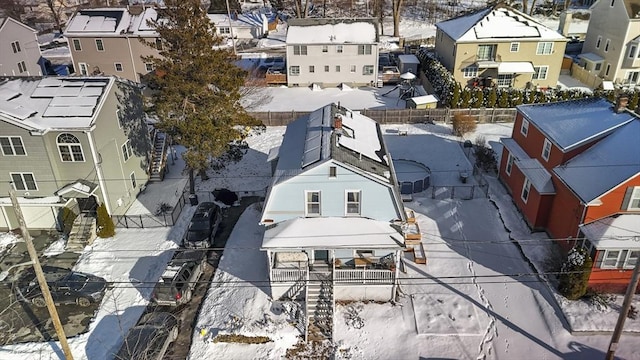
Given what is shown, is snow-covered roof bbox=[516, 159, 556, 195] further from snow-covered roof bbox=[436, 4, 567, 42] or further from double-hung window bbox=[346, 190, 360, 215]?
snow-covered roof bbox=[436, 4, 567, 42]

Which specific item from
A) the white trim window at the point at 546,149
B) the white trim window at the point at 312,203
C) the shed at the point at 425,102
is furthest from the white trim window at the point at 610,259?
A: the shed at the point at 425,102

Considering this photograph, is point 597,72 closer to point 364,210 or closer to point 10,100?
point 364,210

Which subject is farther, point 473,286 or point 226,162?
point 226,162

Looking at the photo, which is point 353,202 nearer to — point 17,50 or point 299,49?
point 299,49

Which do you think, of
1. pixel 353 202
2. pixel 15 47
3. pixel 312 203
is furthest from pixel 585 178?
pixel 15 47

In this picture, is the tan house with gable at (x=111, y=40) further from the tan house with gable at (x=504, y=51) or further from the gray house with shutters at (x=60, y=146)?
the tan house with gable at (x=504, y=51)

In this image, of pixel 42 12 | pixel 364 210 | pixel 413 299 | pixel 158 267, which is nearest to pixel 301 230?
pixel 364 210

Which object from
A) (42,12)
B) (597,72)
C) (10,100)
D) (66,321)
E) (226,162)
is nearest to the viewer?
(66,321)

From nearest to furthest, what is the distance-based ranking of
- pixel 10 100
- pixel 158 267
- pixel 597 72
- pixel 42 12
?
pixel 158 267 < pixel 10 100 < pixel 597 72 < pixel 42 12
